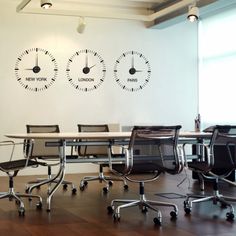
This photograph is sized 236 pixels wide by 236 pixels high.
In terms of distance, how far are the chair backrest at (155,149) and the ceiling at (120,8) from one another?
139 inches

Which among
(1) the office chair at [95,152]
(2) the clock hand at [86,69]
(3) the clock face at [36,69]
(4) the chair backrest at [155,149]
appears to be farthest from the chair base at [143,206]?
(2) the clock hand at [86,69]

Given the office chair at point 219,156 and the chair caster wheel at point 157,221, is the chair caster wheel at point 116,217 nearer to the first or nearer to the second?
the chair caster wheel at point 157,221

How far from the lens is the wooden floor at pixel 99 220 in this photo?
402 centimetres

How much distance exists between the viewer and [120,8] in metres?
8.89

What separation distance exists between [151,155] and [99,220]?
0.79 meters

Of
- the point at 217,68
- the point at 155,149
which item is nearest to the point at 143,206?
the point at 155,149

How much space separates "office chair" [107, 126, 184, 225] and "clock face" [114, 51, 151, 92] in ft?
14.2

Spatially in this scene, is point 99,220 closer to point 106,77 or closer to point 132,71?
point 106,77

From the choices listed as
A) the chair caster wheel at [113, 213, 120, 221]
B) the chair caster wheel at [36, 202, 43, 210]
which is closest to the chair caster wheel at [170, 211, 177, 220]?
the chair caster wheel at [113, 213, 120, 221]

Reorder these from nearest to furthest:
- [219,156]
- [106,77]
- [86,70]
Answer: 1. [219,156]
2. [86,70]
3. [106,77]

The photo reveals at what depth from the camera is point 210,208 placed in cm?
504

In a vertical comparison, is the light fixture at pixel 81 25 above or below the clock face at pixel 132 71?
above

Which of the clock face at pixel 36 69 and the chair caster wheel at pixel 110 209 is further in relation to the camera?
the clock face at pixel 36 69

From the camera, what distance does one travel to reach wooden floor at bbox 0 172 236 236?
4.02m
